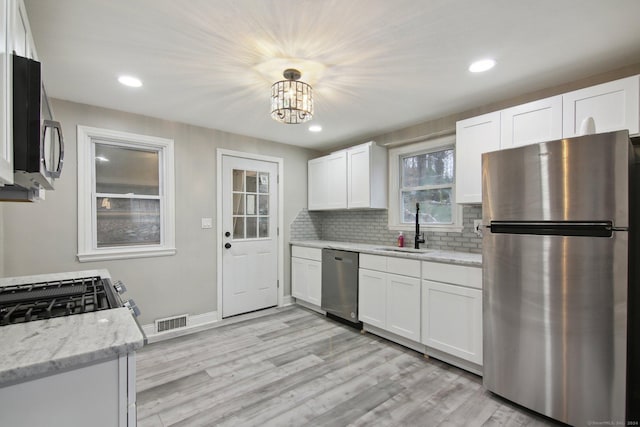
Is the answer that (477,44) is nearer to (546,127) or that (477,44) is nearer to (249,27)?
(546,127)

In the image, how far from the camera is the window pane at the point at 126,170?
298cm

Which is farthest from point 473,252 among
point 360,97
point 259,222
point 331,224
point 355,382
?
point 259,222

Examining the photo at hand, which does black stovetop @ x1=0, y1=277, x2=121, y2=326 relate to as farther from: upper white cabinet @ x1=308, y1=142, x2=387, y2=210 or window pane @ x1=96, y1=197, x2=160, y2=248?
upper white cabinet @ x1=308, y1=142, x2=387, y2=210

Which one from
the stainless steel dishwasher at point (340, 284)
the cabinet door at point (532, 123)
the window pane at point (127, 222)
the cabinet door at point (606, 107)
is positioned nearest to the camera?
the cabinet door at point (606, 107)

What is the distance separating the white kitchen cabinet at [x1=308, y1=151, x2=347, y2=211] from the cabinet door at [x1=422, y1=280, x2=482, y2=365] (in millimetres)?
1723

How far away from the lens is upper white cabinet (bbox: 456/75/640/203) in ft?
6.22

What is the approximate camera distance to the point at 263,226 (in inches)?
163

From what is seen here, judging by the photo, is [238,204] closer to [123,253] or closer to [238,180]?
[238,180]

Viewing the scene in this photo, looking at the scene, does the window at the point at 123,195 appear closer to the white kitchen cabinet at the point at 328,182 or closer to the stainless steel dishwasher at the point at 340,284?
the stainless steel dishwasher at the point at 340,284

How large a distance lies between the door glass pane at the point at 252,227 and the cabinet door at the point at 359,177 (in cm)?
129

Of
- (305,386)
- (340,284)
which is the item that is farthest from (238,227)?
(305,386)

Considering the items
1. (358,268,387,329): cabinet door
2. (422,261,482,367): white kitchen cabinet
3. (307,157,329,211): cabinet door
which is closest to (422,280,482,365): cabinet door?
(422,261,482,367): white kitchen cabinet

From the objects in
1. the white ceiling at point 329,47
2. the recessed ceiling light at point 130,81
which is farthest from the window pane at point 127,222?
the recessed ceiling light at point 130,81

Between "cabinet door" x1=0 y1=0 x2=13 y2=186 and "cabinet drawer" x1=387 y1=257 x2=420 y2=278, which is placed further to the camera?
"cabinet drawer" x1=387 y1=257 x2=420 y2=278
